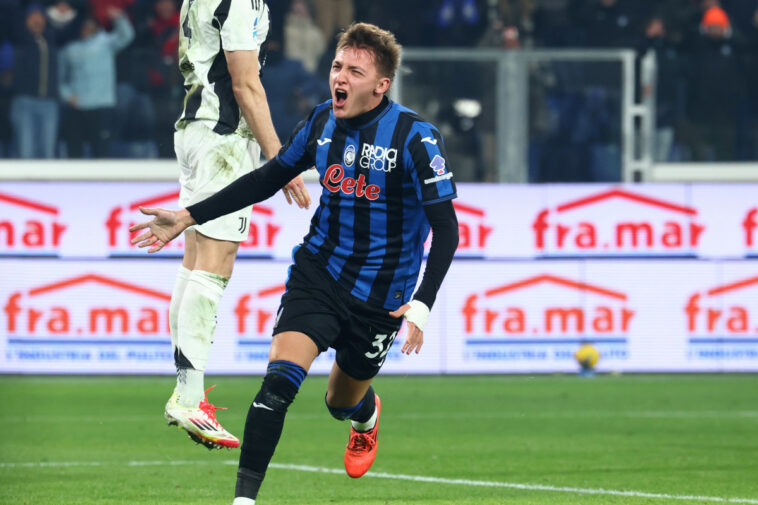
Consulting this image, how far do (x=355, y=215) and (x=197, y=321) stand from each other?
3.22 ft

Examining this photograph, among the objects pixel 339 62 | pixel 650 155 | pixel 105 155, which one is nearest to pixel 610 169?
pixel 650 155

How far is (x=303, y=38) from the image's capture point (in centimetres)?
1471

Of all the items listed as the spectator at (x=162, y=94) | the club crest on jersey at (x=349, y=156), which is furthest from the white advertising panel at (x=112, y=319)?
the club crest on jersey at (x=349, y=156)

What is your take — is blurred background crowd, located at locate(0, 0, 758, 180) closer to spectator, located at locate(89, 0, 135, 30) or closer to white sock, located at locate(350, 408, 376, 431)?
spectator, located at locate(89, 0, 135, 30)

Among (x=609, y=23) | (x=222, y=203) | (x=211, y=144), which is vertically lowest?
(x=222, y=203)

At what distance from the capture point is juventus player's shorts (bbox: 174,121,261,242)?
6.30 metres

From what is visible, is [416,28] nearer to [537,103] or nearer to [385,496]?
[537,103]

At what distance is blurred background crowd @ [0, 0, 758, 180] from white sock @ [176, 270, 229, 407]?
7.61 meters

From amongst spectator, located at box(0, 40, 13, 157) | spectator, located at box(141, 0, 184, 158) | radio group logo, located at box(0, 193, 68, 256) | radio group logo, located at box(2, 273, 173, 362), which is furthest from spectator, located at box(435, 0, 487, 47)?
radio group logo, located at box(0, 193, 68, 256)

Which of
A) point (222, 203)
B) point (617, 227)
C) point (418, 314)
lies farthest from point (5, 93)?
point (418, 314)

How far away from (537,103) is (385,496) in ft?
25.8

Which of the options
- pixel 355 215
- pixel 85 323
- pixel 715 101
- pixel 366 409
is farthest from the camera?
pixel 715 101

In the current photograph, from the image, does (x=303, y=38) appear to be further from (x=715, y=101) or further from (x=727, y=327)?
(x=727, y=327)

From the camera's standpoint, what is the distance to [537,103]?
1395 centimetres
